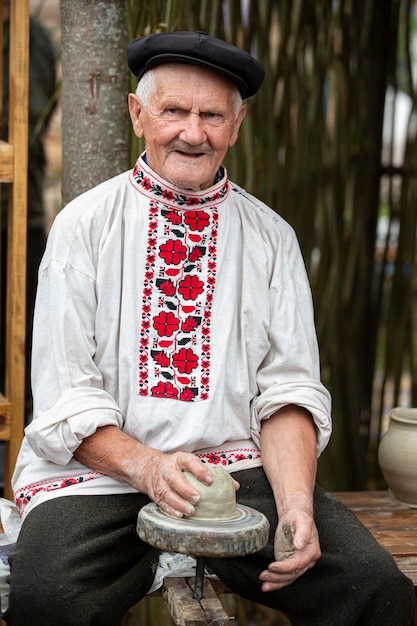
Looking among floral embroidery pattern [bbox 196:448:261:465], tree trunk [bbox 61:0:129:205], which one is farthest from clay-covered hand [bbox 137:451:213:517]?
tree trunk [bbox 61:0:129:205]

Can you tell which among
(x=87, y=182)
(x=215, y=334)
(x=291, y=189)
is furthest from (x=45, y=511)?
(x=291, y=189)

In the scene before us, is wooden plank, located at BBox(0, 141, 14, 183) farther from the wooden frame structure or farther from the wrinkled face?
the wrinkled face

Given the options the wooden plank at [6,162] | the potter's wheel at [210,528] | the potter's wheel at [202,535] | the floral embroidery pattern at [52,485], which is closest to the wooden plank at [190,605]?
the potter's wheel at [210,528]

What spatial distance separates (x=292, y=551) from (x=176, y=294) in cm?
60

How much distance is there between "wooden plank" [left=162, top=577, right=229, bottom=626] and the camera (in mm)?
1873

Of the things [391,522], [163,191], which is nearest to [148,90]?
[163,191]

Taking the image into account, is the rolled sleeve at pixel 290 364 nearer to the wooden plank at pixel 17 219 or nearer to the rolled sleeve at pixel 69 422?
the rolled sleeve at pixel 69 422

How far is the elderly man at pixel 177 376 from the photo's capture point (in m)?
2.01

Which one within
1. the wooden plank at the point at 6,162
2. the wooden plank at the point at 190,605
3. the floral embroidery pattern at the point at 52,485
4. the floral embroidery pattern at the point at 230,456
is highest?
the wooden plank at the point at 6,162

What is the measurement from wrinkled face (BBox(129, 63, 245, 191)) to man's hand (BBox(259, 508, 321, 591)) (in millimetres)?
736

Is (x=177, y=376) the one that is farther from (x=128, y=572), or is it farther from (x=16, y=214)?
(x=16, y=214)

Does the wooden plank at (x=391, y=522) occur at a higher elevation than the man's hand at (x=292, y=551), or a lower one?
lower

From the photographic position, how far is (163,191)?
2.23 m

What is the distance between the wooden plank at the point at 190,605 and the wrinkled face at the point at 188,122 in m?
0.83
